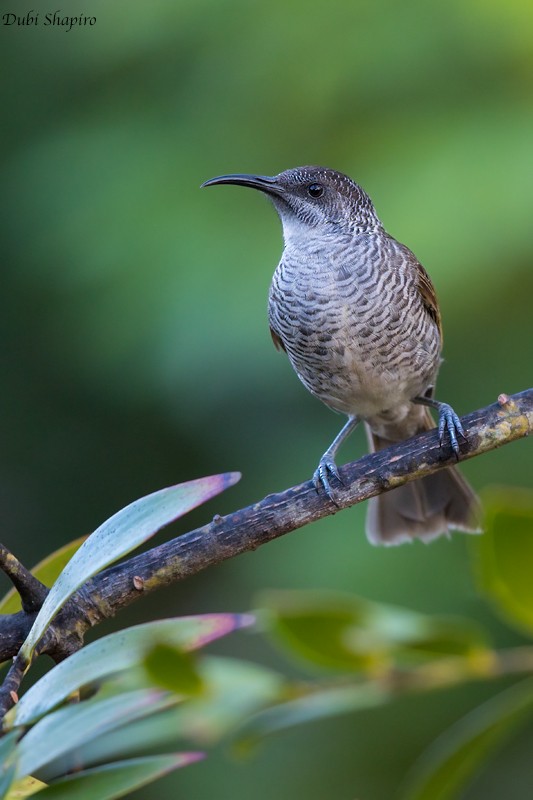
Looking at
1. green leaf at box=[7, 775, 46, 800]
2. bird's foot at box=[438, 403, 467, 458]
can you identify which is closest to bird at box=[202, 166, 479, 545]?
bird's foot at box=[438, 403, 467, 458]

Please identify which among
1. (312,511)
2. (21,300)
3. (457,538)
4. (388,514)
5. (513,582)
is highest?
(21,300)

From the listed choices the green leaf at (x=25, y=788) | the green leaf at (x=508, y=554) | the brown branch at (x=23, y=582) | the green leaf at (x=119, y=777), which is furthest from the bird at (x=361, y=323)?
the green leaf at (x=508, y=554)

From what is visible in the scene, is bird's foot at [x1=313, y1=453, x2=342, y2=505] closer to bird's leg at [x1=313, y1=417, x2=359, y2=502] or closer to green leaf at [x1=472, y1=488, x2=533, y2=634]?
bird's leg at [x1=313, y1=417, x2=359, y2=502]

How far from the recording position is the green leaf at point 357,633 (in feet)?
2.19

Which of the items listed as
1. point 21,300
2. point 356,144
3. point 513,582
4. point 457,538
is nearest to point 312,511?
point 513,582

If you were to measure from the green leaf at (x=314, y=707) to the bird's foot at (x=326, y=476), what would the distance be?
1583 mm

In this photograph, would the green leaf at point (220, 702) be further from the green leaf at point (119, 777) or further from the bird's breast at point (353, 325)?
the bird's breast at point (353, 325)

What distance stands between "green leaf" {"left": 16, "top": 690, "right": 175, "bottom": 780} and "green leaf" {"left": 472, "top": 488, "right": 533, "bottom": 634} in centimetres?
33

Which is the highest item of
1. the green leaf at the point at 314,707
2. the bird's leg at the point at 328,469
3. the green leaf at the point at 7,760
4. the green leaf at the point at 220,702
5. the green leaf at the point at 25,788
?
the green leaf at the point at 220,702

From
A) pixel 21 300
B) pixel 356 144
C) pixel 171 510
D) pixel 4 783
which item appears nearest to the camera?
pixel 4 783

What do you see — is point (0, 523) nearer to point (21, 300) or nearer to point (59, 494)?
point (59, 494)

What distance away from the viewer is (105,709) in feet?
2.81

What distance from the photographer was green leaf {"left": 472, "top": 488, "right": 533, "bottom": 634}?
628 mm

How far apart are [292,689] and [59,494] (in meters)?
4.95
